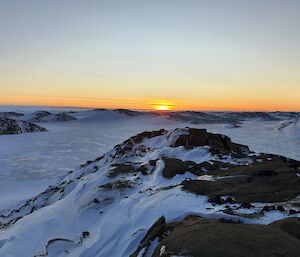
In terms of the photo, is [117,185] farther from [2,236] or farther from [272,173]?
[272,173]

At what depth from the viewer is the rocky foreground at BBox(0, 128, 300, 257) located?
16.1 feet

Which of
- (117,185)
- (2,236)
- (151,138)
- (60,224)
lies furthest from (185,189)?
(151,138)

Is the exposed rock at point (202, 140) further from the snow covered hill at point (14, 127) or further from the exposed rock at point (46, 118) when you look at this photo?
the exposed rock at point (46, 118)

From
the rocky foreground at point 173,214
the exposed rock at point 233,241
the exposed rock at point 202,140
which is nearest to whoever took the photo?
the exposed rock at point 233,241

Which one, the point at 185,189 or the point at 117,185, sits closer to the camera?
the point at 185,189

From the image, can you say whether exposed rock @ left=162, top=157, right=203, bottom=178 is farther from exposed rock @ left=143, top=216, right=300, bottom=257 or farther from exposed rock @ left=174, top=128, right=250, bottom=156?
exposed rock @ left=143, top=216, right=300, bottom=257

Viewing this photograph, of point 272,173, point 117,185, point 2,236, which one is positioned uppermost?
point 272,173

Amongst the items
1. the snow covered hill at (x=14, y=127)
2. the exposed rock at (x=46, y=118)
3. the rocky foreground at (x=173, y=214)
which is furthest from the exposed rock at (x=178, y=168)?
the exposed rock at (x=46, y=118)

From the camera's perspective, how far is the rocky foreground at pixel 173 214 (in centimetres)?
492

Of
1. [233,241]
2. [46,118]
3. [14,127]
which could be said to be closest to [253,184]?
[233,241]

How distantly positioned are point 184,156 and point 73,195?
14.8 feet

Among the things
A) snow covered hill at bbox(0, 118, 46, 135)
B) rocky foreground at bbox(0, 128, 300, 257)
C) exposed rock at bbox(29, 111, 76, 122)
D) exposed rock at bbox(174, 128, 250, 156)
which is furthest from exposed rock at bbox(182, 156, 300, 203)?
exposed rock at bbox(29, 111, 76, 122)

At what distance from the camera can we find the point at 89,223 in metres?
8.43

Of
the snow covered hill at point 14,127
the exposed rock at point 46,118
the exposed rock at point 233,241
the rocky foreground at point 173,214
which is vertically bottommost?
the exposed rock at point 46,118
